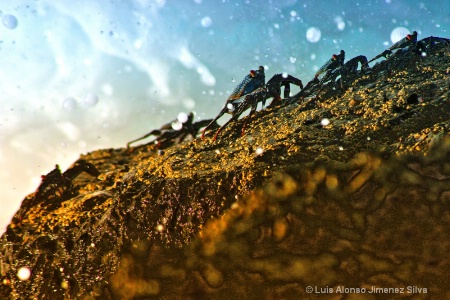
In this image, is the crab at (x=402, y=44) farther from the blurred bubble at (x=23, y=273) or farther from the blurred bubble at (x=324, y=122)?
the blurred bubble at (x=23, y=273)

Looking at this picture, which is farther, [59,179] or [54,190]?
[59,179]

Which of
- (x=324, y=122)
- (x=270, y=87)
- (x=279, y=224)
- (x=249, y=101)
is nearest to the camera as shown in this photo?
(x=279, y=224)

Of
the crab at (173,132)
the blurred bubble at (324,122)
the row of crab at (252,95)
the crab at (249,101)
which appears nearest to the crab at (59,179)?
the row of crab at (252,95)

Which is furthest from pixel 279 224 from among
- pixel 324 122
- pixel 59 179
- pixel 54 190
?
pixel 59 179

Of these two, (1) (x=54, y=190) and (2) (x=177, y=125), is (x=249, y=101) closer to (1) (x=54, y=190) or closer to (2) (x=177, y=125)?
(2) (x=177, y=125)

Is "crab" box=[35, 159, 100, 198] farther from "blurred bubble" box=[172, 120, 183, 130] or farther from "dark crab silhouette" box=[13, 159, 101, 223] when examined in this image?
"blurred bubble" box=[172, 120, 183, 130]

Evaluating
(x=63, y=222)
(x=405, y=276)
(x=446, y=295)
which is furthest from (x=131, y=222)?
(x=446, y=295)
